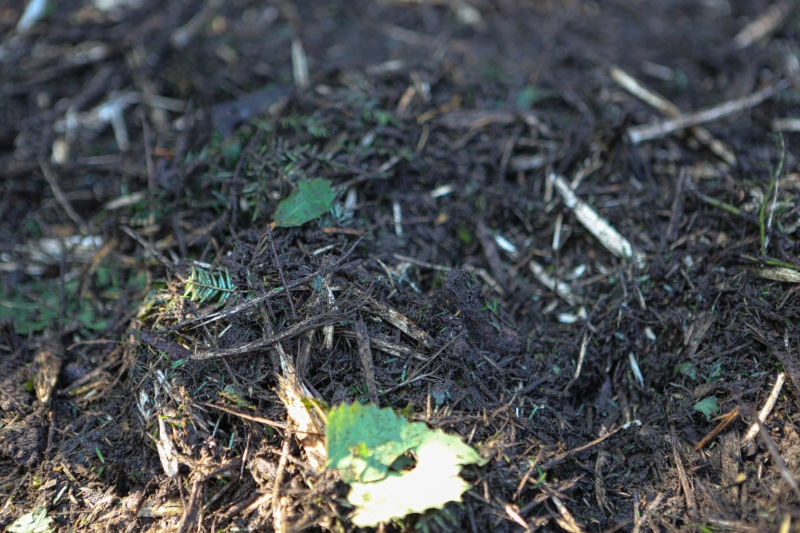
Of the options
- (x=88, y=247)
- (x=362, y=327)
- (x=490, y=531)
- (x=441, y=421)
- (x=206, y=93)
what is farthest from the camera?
(x=206, y=93)

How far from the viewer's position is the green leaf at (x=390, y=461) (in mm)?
1932

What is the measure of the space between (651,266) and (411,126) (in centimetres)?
162

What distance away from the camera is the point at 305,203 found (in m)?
2.77

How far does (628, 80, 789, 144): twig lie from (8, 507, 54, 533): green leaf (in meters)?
3.55

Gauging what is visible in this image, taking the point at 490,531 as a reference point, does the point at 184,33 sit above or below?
above

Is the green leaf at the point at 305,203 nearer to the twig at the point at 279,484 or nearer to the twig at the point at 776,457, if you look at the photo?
the twig at the point at 279,484

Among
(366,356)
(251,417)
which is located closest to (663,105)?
(366,356)

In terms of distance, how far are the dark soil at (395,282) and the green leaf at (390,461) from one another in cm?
8

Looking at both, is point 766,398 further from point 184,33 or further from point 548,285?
point 184,33

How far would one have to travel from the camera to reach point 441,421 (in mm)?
2164

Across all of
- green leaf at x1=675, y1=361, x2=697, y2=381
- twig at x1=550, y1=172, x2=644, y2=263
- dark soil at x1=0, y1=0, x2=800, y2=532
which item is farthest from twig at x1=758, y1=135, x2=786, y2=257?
green leaf at x1=675, y1=361, x2=697, y2=381

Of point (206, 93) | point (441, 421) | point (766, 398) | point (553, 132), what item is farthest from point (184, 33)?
point (766, 398)

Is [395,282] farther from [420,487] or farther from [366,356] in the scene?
[420,487]

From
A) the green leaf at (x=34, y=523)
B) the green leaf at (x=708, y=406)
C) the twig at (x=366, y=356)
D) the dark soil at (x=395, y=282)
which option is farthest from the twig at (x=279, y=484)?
the green leaf at (x=708, y=406)
